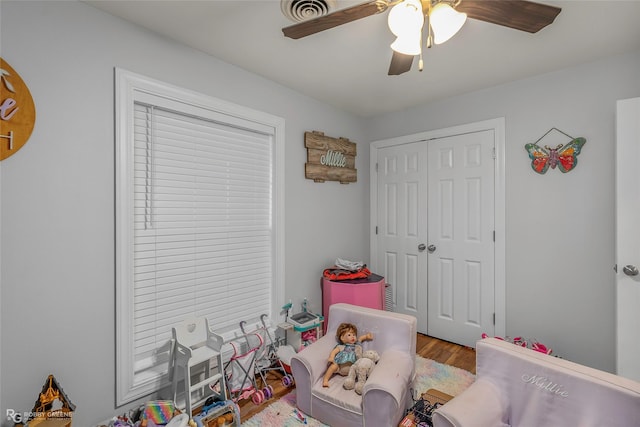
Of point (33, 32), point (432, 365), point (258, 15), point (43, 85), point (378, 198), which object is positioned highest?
point (258, 15)

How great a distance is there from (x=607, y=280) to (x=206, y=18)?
332cm

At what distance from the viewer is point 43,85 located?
1525 millimetres

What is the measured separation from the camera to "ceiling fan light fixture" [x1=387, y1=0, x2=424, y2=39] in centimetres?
117

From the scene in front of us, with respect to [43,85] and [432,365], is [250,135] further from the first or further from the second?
[432,365]

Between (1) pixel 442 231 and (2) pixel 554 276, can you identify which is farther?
(1) pixel 442 231

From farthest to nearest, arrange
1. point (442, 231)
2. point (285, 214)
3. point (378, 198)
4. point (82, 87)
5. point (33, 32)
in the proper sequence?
1. point (378, 198)
2. point (442, 231)
3. point (285, 214)
4. point (82, 87)
5. point (33, 32)

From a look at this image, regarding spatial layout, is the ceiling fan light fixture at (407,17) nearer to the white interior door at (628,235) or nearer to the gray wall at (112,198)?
the gray wall at (112,198)

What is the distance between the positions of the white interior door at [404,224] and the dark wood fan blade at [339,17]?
207 centimetres

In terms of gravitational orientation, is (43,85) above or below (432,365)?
above

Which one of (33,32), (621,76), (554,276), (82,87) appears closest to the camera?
(33,32)

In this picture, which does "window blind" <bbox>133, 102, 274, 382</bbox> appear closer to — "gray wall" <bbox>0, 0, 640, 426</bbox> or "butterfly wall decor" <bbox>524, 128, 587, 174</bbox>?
"gray wall" <bbox>0, 0, 640, 426</bbox>

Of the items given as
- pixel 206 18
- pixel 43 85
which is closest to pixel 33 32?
pixel 43 85
